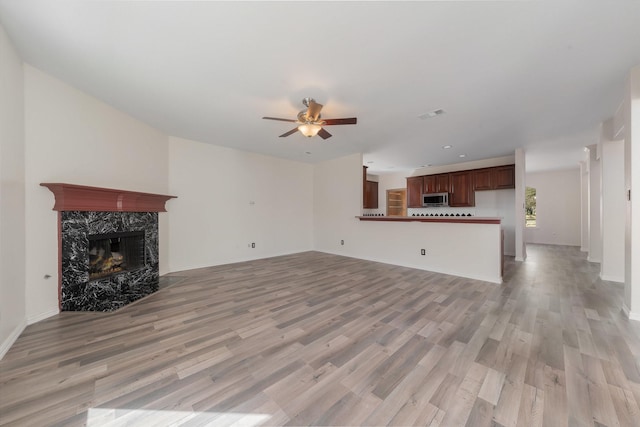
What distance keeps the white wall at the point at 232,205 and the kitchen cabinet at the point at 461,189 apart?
4264 millimetres

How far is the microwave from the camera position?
688cm

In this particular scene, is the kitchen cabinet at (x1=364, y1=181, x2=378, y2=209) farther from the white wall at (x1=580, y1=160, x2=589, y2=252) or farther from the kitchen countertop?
the white wall at (x1=580, y1=160, x2=589, y2=252)

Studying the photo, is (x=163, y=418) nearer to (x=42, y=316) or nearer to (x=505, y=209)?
(x=42, y=316)

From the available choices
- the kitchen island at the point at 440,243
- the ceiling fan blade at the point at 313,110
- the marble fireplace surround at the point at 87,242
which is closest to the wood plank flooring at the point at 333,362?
the marble fireplace surround at the point at 87,242

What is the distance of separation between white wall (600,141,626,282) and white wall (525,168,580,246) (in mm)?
5072

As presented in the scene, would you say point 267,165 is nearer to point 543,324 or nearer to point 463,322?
point 463,322

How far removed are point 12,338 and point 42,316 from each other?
494 millimetres

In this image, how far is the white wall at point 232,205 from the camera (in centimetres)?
461

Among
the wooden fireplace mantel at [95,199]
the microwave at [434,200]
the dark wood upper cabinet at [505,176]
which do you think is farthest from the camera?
the microwave at [434,200]

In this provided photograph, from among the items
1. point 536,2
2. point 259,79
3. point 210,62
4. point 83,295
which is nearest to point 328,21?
point 259,79

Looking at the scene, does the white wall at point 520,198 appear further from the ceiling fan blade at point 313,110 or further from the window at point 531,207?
the ceiling fan blade at point 313,110

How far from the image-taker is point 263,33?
1901 millimetres

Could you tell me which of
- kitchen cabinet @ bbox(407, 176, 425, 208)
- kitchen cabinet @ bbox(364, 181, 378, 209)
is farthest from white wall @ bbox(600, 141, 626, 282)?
kitchen cabinet @ bbox(364, 181, 378, 209)

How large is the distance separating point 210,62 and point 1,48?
162cm
